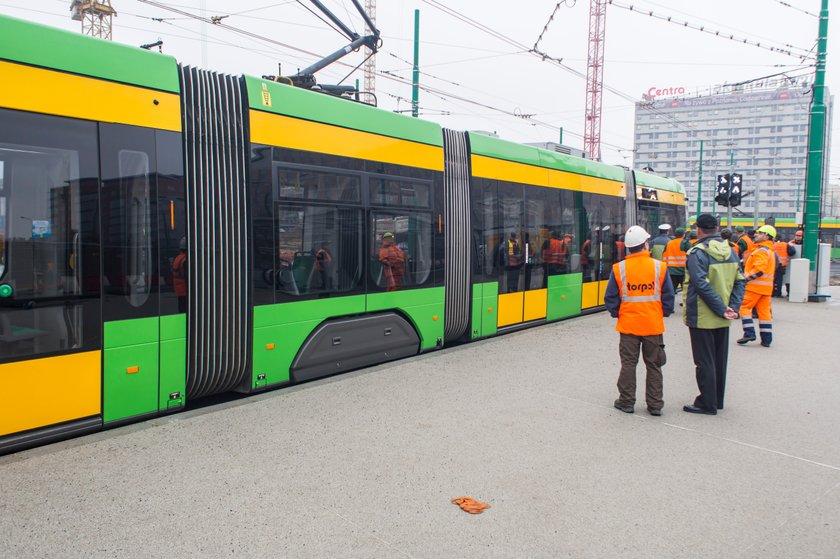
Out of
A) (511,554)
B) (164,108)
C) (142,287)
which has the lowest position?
(511,554)

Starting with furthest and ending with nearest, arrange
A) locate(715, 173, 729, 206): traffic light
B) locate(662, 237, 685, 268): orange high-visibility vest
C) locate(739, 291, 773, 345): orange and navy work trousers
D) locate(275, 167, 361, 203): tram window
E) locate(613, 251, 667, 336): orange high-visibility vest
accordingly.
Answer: locate(715, 173, 729, 206): traffic light → locate(662, 237, 685, 268): orange high-visibility vest → locate(739, 291, 773, 345): orange and navy work trousers → locate(275, 167, 361, 203): tram window → locate(613, 251, 667, 336): orange high-visibility vest

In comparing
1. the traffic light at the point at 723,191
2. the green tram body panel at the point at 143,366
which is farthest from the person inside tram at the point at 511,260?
the traffic light at the point at 723,191

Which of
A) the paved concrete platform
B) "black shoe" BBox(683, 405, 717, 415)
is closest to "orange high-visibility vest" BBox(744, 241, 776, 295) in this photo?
the paved concrete platform

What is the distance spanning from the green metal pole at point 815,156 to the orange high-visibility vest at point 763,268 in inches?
327

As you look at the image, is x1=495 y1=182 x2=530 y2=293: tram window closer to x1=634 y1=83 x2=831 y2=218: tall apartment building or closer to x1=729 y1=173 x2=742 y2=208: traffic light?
x1=729 y1=173 x2=742 y2=208: traffic light

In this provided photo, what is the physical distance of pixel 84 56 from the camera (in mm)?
4785

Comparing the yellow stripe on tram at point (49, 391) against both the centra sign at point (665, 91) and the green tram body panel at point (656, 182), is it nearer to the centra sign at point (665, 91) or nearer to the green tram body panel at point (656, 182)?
the green tram body panel at point (656, 182)

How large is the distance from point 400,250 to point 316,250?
4.86 ft

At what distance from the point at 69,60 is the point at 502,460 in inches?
178

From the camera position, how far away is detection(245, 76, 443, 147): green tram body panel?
6.18 m

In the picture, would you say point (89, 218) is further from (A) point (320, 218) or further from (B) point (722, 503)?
(B) point (722, 503)

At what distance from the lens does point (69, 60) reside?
184 inches

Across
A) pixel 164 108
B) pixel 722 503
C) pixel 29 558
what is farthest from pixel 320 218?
pixel 722 503

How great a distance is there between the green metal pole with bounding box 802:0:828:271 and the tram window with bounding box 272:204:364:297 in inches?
599
